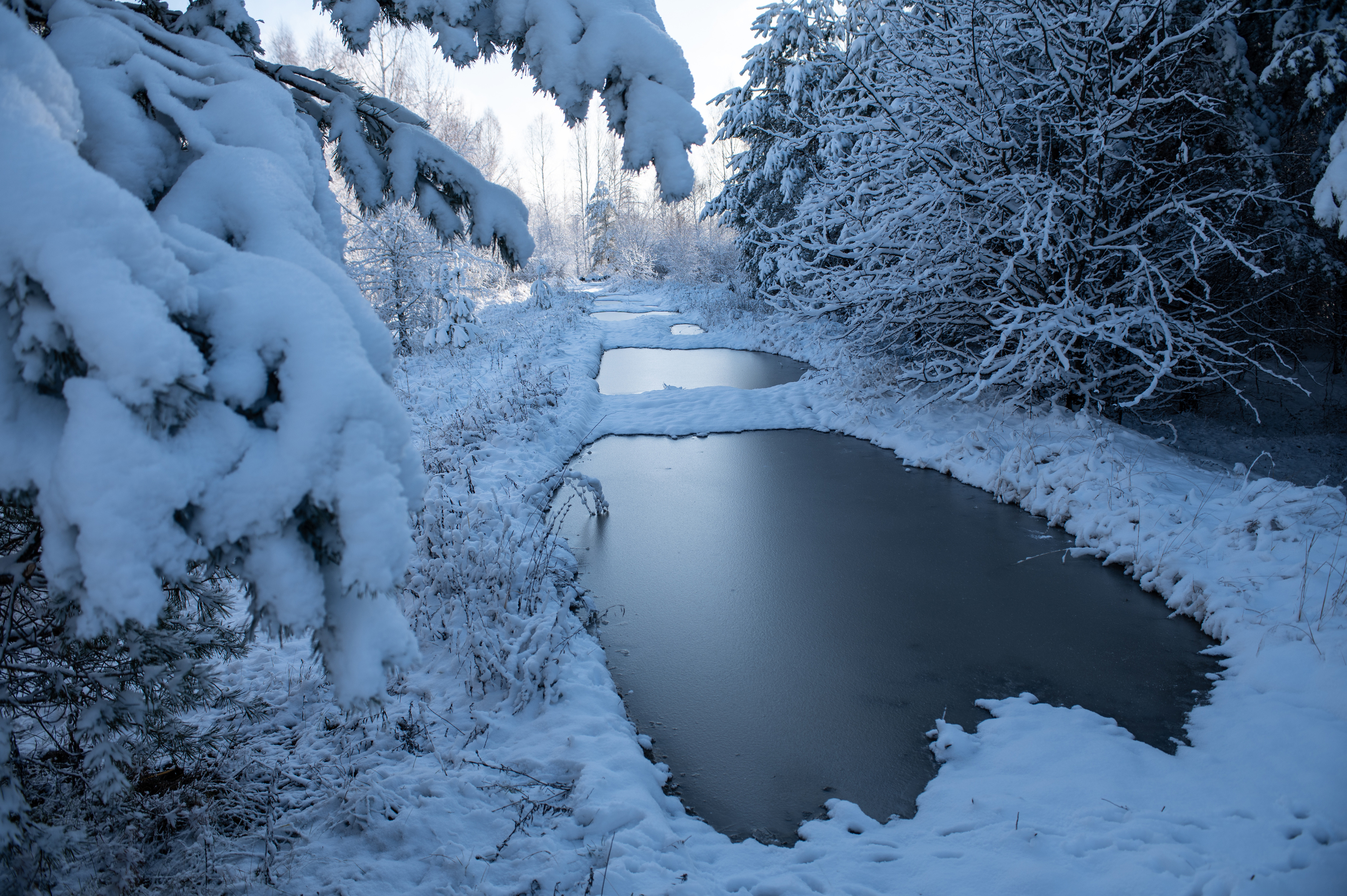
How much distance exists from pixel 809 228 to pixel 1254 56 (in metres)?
8.12

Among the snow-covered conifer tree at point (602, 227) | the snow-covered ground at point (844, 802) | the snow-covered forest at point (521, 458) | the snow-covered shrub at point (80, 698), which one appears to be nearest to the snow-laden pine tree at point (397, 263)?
the snow-covered forest at point (521, 458)

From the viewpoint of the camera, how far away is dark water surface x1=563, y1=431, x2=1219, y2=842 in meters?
3.87

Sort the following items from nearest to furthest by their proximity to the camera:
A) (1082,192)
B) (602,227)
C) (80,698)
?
(80,698)
(1082,192)
(602,227)

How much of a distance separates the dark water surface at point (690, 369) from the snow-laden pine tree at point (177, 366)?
11.4m

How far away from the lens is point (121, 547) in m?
1.07

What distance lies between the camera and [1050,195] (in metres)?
7.25

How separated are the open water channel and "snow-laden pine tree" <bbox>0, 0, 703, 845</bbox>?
2905 millimetres

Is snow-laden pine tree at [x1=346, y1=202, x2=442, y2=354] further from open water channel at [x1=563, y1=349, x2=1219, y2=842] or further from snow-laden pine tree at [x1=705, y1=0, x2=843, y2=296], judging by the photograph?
open water channel at [x1=563, y1=349, x2=1219, y2=842]

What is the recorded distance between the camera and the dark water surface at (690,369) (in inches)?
552

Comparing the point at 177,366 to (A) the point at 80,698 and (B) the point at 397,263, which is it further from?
(B) the point at 397,263

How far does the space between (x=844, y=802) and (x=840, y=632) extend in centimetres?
182

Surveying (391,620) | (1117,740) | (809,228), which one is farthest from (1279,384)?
(391,620)

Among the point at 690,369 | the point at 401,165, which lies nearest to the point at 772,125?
the point at 690,369

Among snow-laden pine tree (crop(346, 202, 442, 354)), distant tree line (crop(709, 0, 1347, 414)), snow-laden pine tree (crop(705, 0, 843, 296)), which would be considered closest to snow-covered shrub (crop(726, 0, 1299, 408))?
distant tree line (crop(709, 0, 1347, 414))
